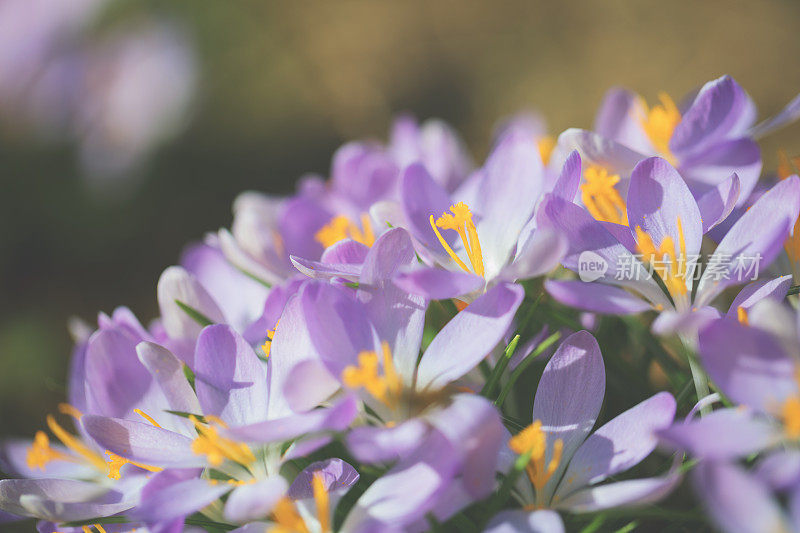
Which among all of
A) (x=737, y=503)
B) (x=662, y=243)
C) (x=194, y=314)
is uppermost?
(x=194, y=314)

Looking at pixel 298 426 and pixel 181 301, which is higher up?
pixel 181 301

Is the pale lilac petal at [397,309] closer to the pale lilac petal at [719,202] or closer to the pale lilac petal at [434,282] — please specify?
the pale lilac petal at [434,282]

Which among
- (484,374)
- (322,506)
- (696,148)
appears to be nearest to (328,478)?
(322,506)

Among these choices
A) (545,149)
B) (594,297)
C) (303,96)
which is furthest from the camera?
(303,96)

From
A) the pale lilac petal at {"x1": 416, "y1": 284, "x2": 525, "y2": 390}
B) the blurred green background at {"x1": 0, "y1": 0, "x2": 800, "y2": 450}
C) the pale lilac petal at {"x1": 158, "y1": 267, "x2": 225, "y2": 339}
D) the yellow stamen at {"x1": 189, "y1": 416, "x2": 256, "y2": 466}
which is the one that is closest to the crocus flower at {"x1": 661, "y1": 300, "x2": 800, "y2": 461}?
the pale lilac petal at {"x1": 416, "y1": 284, "x2": 525, "y2": 390}

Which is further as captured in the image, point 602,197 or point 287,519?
point 602,197

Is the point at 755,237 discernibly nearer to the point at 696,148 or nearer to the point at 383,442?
the point at 696,148
